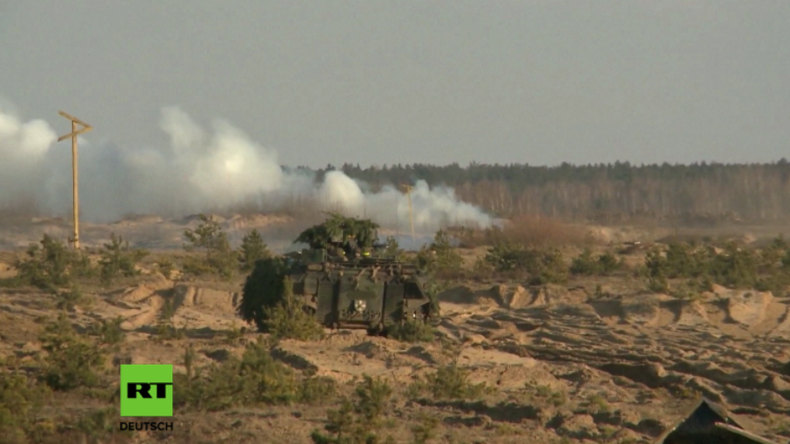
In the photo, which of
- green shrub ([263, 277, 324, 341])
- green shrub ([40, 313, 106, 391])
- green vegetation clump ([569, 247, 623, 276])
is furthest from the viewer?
green vegetation clump ([569, 247, 623, 276])

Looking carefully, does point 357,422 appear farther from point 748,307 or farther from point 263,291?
point 748,307

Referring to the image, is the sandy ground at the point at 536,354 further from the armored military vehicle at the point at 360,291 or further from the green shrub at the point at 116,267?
the green shrub at the point at 116,267

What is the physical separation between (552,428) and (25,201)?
5176 centimetres

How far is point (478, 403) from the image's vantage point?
15.2m

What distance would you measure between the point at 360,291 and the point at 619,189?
88.1m

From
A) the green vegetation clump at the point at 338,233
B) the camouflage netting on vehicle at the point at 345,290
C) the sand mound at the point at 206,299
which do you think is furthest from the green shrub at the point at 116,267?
the camouflage netting on vehicle at the point at 345,290

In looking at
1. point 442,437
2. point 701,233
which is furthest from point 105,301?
point 701,233

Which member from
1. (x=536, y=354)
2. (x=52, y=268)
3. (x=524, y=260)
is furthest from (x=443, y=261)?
(x=536, y=354)

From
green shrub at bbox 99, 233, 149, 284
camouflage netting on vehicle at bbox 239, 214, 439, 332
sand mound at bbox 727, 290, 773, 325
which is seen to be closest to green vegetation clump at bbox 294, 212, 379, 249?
camouflage netting on vehicle at bbox 239, 214, 439, 332

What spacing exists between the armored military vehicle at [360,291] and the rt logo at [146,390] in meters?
5.73

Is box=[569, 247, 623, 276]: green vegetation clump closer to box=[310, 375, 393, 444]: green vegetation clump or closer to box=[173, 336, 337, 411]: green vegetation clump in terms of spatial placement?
box=[173, 336, 337, 411]: green vegetation clump

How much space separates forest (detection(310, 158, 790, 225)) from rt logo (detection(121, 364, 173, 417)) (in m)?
64.5

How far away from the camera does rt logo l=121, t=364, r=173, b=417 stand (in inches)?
525

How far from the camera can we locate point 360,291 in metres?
21.6
